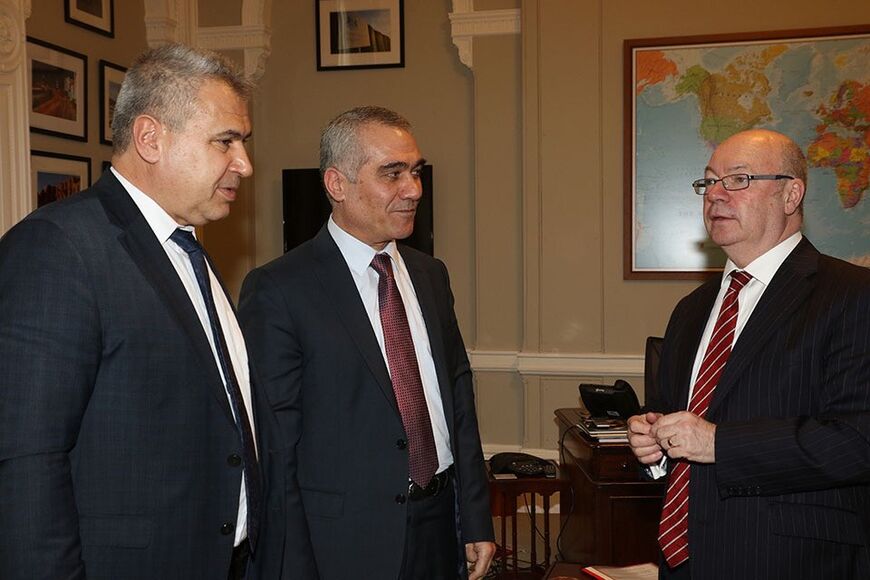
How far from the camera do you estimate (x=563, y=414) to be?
4125mm

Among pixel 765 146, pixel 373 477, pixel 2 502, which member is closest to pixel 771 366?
pixel 765 146

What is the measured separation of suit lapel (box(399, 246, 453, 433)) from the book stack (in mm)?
1452

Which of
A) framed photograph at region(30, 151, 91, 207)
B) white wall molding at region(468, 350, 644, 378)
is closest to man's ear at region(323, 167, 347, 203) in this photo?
framed photograph at region(30, 151, 91, 207)

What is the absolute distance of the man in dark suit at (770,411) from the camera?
1.79m

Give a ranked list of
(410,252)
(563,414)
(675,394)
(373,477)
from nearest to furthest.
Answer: (373,477) < (675,394) < (410,252) < (563,414)

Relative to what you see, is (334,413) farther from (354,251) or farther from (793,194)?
(793,194)

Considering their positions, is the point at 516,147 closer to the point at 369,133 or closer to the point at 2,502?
the point at 369,133

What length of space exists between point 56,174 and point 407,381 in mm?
3109

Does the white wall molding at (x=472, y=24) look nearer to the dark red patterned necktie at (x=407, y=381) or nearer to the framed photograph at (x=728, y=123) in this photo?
the framed photograph at (x=728, y=123)

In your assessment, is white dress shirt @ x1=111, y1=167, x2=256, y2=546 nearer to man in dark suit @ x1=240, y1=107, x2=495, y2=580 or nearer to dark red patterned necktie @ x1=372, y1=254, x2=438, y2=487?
man in dark suit @ x1=240, y1=107, x2=495, y2=580

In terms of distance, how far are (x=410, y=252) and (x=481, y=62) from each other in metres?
3.22

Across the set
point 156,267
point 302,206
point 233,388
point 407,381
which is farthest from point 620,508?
point 302,206

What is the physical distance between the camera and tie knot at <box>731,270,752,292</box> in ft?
6.81

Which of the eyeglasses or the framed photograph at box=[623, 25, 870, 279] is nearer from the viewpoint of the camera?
the eyeglasses
